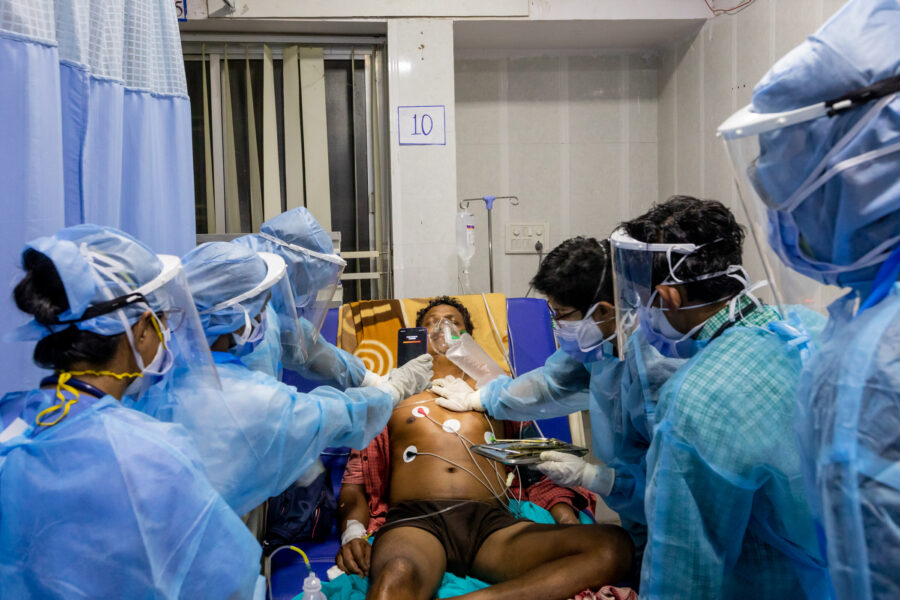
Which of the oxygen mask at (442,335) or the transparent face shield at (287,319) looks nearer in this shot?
the transparent face shield at (287,319)

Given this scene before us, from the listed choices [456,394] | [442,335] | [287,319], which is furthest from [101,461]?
[442,335]

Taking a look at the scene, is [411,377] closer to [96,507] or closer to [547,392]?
[547,392]

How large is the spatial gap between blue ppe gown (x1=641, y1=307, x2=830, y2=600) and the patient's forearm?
4.62 ft

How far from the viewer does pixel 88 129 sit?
1.96m

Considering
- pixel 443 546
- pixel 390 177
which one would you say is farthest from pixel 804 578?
pixel 390 177

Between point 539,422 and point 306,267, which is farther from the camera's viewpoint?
point 539,422

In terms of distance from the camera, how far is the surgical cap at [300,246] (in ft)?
8.43

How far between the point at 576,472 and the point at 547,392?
1.17 feet

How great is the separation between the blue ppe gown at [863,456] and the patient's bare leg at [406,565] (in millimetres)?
1331

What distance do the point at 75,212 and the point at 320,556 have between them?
1418 mm

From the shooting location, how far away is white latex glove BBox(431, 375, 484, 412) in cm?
276

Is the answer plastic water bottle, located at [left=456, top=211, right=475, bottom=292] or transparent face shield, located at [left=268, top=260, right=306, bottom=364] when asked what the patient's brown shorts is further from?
plastic water bottle, located at [left=456, top=211, right=475, bottom=292]

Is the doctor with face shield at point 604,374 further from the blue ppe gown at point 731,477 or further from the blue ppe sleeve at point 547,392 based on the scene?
the blue ppe gown at point 731,477

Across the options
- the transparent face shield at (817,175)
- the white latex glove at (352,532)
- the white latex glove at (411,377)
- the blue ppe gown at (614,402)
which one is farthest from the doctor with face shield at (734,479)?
the white latex glove at (352,532)
